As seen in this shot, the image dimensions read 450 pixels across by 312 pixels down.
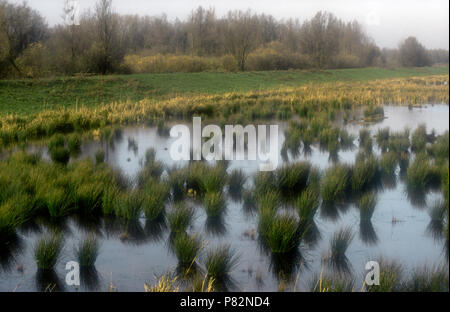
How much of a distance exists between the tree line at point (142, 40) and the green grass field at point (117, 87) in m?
1.40

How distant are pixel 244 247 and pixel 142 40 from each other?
1665 cm

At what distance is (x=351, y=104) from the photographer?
1786 centimetres

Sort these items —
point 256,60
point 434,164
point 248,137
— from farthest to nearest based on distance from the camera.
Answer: point 256,60 → point 248,137 → point 434,164

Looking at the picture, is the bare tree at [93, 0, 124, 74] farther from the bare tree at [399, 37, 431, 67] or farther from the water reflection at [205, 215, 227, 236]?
the bare tree at [399, 37, 431, 67]

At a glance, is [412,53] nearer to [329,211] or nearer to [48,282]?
[329,211]

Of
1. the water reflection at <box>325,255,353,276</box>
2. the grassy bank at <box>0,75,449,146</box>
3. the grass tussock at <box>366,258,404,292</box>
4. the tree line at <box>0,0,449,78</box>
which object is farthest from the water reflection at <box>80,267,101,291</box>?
the tree line at <box>0,0,449,78</box>

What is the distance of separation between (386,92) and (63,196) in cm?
1810

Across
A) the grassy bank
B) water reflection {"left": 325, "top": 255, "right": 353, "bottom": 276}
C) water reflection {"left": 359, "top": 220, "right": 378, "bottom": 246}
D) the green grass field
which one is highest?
the green grass field

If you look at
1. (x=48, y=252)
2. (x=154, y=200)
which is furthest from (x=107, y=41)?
(x=48, y=252)

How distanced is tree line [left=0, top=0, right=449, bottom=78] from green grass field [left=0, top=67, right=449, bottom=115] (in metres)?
1.40

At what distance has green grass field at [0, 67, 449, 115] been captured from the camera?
1763 cm

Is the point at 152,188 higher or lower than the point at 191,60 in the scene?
lower
